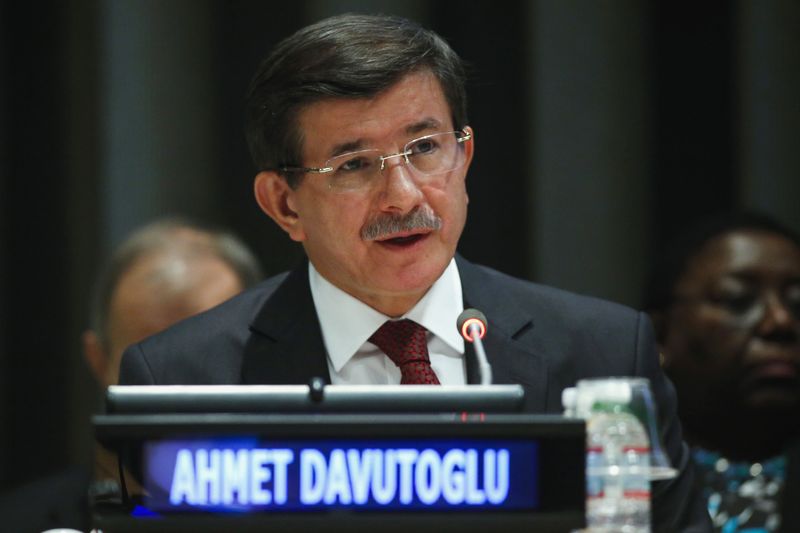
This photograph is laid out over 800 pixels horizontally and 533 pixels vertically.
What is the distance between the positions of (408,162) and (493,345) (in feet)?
1.15

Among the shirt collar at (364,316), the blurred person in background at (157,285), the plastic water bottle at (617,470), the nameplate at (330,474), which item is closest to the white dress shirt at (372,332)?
the shirt collar at (364,316)

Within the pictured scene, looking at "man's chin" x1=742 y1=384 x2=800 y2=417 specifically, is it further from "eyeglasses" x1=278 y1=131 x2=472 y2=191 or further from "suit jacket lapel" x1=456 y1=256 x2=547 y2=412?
"eyeglasses" x1=278 y1=131 x2=472 y2=191

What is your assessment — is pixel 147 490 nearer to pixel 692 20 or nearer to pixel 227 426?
pixel 227 426

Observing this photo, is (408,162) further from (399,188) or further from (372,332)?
(372,332)

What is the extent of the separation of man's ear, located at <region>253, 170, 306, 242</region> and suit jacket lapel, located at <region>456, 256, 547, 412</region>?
13.1 inches

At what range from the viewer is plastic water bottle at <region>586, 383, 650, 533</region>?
1.64m

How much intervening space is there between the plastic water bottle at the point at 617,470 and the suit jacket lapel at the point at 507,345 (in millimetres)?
495

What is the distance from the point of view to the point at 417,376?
220 cm

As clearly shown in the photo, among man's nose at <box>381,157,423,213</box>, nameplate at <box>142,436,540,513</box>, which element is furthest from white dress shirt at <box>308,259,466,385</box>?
nameplate at <box>142,436,540,513</box>

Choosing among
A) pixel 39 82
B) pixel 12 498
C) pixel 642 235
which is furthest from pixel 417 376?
pixel 39 82

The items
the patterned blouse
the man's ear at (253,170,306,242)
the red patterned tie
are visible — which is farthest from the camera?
the patterned blouse

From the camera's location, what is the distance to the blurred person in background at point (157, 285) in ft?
10.8

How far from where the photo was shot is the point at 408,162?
2227mm

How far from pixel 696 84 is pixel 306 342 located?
2366 mm
